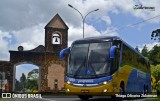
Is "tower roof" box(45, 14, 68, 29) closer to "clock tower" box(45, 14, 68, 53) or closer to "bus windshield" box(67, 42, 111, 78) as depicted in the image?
"clock tower" box(45, 14, 68, 53)

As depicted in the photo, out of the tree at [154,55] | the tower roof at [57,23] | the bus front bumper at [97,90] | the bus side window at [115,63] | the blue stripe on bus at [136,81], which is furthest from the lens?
the tree at [154,55]

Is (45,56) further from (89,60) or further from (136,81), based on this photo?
(89,60)

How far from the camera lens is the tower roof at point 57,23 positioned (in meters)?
53.5

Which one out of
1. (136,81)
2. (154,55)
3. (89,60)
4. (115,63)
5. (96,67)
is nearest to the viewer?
(96,67)

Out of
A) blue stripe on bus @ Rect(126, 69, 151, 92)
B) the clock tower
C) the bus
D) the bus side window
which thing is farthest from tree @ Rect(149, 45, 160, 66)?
the bus side window

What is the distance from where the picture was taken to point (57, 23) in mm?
53781

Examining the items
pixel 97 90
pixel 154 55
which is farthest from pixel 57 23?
pixel 97 90

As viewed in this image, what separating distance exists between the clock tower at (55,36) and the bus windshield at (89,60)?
34.3m

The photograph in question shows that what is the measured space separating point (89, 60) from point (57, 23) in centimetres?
3639

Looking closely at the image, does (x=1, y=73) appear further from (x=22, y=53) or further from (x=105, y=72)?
(x=105, y=72)

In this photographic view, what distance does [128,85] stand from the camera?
2102cm

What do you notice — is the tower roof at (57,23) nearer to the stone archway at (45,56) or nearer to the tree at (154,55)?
the stone archway at (45,56)

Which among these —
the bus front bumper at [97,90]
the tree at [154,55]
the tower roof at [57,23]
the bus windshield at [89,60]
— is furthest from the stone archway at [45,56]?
the bus front bumper at [97,90]

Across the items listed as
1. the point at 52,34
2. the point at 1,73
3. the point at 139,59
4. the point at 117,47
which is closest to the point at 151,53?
the point at 52,34
